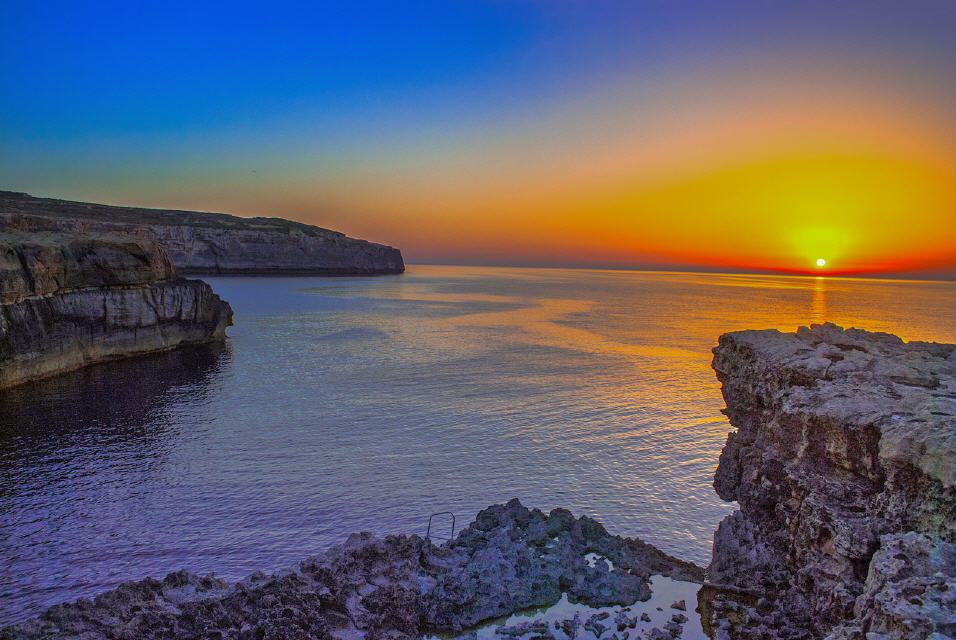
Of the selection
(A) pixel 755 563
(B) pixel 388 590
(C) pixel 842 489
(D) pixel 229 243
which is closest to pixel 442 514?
(B) pixel 388 590

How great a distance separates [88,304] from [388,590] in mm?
27379

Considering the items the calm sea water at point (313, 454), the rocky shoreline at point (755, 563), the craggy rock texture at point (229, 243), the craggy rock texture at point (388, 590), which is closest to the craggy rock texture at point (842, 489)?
the rocky shoreline at point (755, 563)

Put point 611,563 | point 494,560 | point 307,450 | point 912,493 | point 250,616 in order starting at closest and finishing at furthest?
point 912,493, point 250,616, point 494,560, point 611,563, point 307,450

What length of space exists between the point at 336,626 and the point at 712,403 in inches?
780

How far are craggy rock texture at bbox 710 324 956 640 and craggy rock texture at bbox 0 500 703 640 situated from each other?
1.71 meters

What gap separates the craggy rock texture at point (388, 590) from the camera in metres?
7.28

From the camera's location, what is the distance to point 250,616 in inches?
295

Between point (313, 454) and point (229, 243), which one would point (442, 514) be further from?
point (229, 243)

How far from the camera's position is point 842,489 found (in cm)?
734

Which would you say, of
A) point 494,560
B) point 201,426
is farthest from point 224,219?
point 494,560

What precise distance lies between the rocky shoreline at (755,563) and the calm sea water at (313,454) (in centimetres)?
178

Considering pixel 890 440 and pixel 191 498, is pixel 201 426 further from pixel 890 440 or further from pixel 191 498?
pixel 890 440

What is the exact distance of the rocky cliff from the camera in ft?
75.2

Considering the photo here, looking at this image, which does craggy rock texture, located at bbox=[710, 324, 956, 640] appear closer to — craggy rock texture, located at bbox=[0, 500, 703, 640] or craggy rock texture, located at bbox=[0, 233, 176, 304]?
craggy rock texture, located at bbox=[0, 500, 703, 640]
